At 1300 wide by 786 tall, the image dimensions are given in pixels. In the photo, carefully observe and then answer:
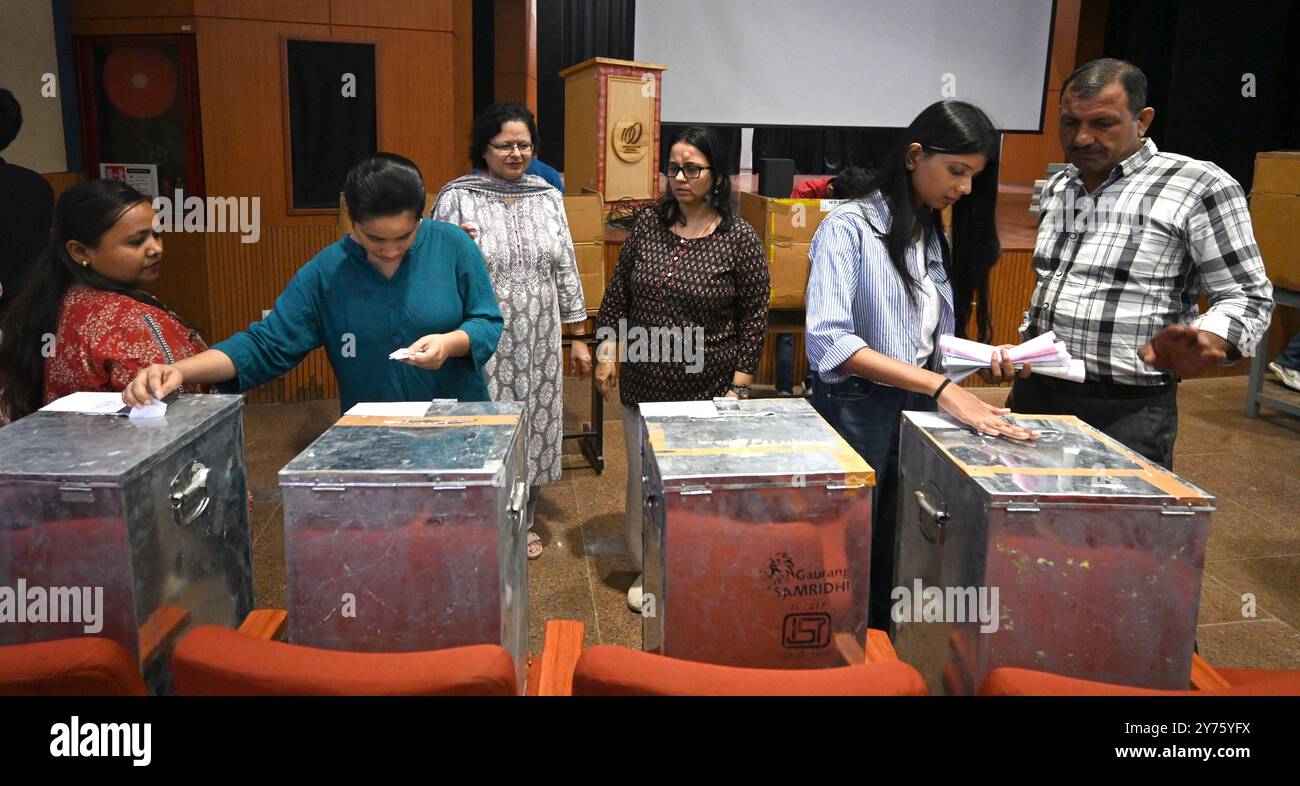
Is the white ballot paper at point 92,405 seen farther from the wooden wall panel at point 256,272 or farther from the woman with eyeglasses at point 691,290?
the wooden wall panel at point 256,272

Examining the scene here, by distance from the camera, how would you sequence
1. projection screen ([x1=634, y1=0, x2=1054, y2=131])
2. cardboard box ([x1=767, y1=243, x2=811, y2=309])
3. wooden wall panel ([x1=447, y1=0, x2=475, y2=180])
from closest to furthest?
cardboard box ([x1=767, y1=243, x2=811, y2=309]) → wooden wall panel ([x1=447, y1=0, x2=475, y2=180]) → projection screen ([x1=634, y1=0, x2=1054, y2=131])

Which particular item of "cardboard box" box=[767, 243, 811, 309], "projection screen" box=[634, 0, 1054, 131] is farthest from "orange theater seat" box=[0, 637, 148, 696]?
"projection screen" box=[634, 0, 1054, 131]

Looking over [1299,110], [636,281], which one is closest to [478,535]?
[636,281]

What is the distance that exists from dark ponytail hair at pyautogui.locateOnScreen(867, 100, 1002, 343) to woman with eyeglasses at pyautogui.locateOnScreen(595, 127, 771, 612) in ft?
2.34

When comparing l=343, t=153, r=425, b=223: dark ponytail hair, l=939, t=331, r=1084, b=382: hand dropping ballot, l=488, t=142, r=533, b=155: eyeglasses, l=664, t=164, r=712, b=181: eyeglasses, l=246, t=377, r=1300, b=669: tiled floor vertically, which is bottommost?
l=246, t=377, r=1300, b=669: tiled floor

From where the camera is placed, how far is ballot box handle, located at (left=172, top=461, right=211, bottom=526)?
1188 mm

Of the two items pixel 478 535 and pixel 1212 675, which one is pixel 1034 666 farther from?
pixel 478 535

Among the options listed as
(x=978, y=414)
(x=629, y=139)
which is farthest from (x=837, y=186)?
(x=978, y=414)

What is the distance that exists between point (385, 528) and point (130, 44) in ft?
14.2

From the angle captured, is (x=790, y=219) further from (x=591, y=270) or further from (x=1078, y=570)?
A: (x=1078, y=570)

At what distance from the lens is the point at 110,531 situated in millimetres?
1077

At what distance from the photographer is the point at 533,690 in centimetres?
124

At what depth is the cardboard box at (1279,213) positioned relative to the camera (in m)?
4.31

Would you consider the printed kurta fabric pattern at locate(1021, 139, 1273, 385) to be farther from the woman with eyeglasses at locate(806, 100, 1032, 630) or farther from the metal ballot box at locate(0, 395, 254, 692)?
the metal ballot box at locate(0, 395, 254, 692)
